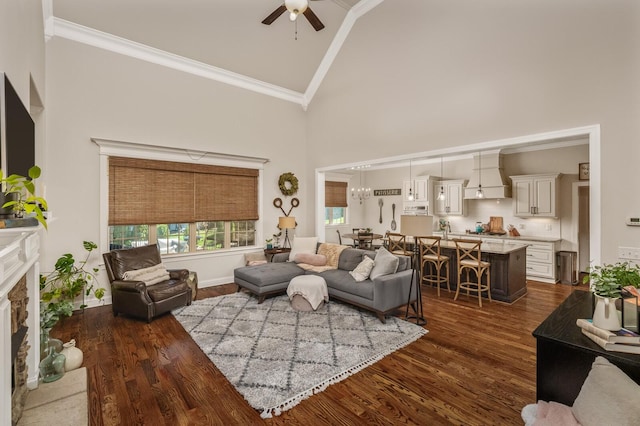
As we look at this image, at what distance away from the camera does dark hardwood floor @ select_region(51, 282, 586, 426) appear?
2201mm

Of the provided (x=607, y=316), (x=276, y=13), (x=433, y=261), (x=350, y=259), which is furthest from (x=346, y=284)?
(x=276, y=13)

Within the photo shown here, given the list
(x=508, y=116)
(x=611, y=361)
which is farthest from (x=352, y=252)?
(x=611, y=361)

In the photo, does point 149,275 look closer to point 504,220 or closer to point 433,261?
point 433,261

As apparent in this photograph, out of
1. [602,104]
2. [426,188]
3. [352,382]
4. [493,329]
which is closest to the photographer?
[352,382]

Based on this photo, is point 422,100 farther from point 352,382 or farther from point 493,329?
point 352,382

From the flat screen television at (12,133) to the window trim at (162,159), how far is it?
2303 mm

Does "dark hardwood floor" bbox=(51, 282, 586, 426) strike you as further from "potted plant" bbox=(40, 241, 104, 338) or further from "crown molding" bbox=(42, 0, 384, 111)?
"crown molding" bbox=(42, 0, 384, 111)

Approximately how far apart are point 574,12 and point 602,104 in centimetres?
107

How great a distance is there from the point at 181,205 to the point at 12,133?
137 inches

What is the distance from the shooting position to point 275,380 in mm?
2613

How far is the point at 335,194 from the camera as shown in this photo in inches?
367

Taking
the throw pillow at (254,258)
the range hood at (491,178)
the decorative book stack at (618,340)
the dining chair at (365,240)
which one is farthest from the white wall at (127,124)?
the decorative book stack at (618,340)

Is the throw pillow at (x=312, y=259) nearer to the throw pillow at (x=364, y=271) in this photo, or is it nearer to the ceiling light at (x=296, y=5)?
the throw pillow at (x=364, y=271)

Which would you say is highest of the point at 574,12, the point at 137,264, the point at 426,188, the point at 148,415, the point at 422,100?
the point at 574,12
